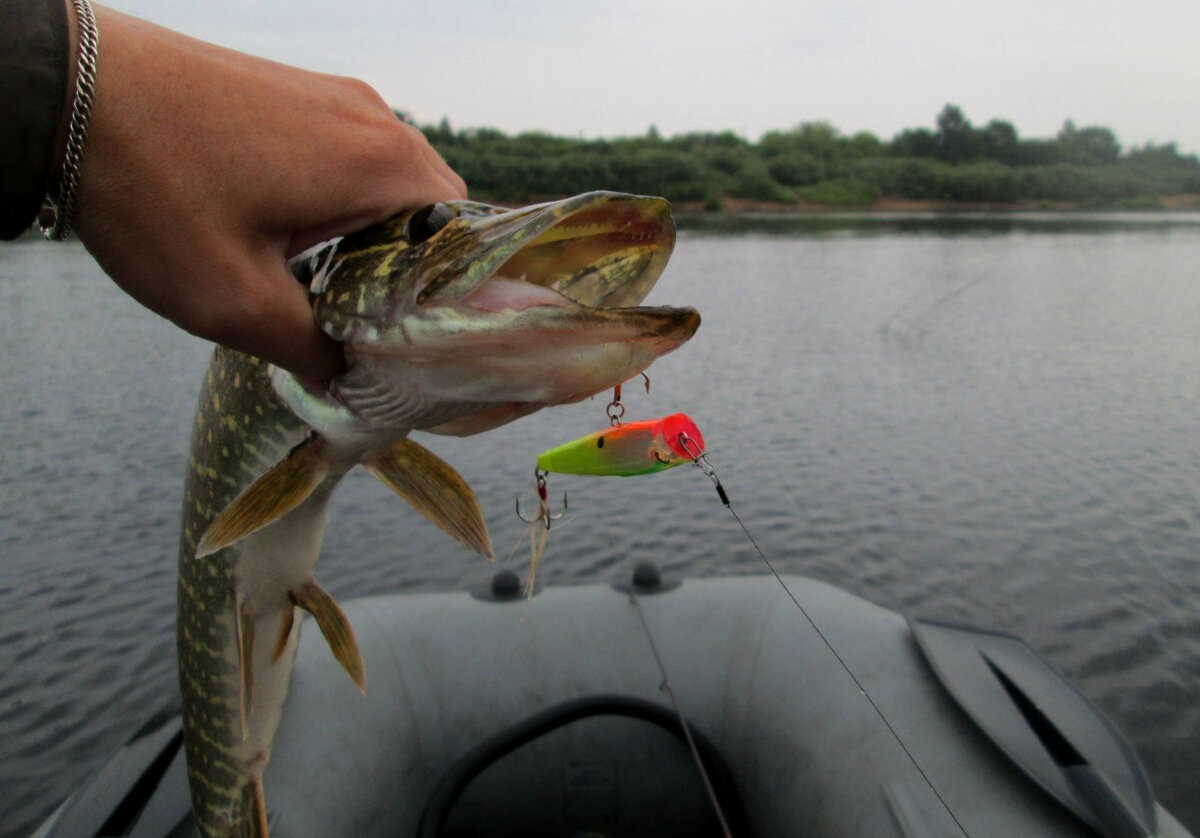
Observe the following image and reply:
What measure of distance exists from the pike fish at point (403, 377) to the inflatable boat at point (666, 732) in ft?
1.82

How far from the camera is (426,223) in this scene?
1.09 meters

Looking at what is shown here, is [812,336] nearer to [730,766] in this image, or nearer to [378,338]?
[730,766]

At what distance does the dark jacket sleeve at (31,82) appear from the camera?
30.2 inches

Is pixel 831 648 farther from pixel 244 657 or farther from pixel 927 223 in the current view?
pixel 927 223

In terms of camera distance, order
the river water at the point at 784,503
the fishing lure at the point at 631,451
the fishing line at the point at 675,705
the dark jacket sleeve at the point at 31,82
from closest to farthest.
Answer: the dark jacket sleeve at the point at 31,82
the fishing lure at the point at 631,451
the fishing line at the point at 675,705
the river water at the point at 784,503

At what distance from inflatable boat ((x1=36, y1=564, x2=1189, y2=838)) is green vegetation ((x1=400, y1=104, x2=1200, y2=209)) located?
762 inches

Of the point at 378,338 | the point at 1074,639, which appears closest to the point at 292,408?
the point at 378,338

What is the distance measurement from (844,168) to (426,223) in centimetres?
5665

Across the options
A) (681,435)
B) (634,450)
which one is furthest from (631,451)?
(681,435)

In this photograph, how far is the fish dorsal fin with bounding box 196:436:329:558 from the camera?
1.28 metres

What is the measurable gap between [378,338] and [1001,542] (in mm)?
5614

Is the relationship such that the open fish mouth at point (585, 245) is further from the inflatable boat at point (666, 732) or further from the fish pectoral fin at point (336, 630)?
the inflatable boat at point (666, 732)

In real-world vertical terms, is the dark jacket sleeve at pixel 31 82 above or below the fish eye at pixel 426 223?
above

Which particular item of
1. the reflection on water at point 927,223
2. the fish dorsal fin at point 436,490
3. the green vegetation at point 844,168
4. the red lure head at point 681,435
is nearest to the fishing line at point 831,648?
the red lure head at point 681,435
